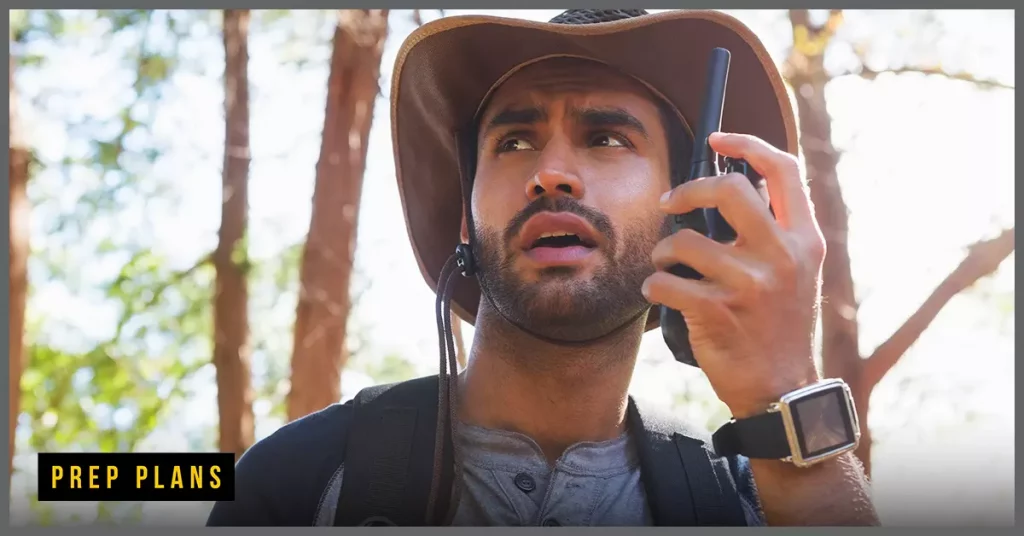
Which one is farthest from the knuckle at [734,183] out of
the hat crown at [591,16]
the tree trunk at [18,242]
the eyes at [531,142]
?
the tree trunk at [18,242]

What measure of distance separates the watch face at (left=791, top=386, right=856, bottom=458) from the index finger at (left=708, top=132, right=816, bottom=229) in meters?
0.31

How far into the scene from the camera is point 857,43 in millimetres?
3975

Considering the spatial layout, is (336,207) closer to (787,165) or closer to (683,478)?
(683,478)

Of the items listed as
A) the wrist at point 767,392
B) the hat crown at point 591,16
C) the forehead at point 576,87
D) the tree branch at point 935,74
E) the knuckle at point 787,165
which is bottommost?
the wrist at point 767,392

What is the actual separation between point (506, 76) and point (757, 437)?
3.57 feet

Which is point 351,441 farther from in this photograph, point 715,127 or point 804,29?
point 804,29

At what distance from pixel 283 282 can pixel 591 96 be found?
14.2ft

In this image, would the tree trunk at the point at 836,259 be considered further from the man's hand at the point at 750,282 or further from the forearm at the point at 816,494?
the man's hand at the point at 750,282

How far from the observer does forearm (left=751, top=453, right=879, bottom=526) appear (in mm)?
1507

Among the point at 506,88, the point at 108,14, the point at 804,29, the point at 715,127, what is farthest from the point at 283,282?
the point at 715,127

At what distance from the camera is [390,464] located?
1707 mm

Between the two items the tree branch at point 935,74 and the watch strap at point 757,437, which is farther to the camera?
the tree branch at point 935,74

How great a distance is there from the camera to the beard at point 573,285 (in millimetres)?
1804

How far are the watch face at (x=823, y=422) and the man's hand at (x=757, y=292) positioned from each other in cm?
4
